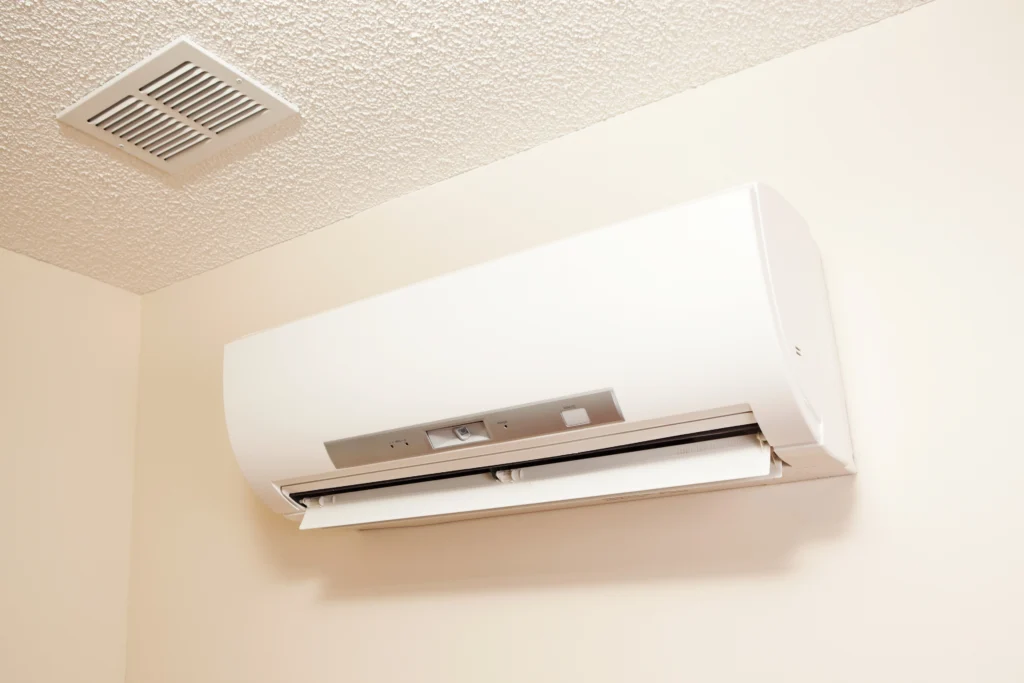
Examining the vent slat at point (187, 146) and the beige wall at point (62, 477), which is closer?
the vent slat at point (187, 146)

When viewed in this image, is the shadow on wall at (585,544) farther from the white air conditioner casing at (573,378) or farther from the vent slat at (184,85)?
the vent slat at (184,85)

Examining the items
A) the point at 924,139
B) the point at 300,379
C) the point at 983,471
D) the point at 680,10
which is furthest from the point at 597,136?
the point at 983,471

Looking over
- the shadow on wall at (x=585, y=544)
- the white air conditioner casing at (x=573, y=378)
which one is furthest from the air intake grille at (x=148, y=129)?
the shadow on wall at (x=585, y=544)

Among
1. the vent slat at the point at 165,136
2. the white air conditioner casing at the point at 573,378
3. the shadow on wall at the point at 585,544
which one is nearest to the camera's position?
the white air conditioner casing at the point at 573,378

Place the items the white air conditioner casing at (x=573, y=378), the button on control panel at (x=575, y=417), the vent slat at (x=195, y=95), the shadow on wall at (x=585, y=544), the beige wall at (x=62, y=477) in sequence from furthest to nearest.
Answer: the beige wall at (x=62, y=477) → the vent slat at (x=195, y=95) → the shadow on wall at (x=585, y=544) → the button on control panel at (x=575, y=417) → the white air conditioner casing at (x=573, y=378)

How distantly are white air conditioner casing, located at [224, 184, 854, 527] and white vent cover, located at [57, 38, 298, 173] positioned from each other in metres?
0.38

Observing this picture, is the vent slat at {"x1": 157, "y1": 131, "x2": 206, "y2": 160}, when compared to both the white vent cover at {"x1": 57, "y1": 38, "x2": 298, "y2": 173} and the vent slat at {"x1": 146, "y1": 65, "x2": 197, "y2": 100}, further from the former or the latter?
the vent slat at {"x1": 146, "y1": 65, "x2": 197, "y2": 100}

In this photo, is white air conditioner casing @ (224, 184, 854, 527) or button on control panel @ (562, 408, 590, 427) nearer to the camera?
white air conditioner casing @ (224, 184, 854, 527)

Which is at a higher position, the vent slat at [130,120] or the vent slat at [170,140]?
the vent slat at [170,140]

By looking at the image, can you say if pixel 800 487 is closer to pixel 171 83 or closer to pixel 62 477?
pixel 171 83

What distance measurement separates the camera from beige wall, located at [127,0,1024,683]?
3.71 ft

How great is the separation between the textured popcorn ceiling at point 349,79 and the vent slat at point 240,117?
0.06 metres

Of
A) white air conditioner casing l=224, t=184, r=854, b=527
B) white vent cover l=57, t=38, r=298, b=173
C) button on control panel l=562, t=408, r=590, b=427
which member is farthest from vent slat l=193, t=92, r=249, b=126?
button on control panel l=562, t=408, r=590, b=427

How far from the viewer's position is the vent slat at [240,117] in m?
1.42
